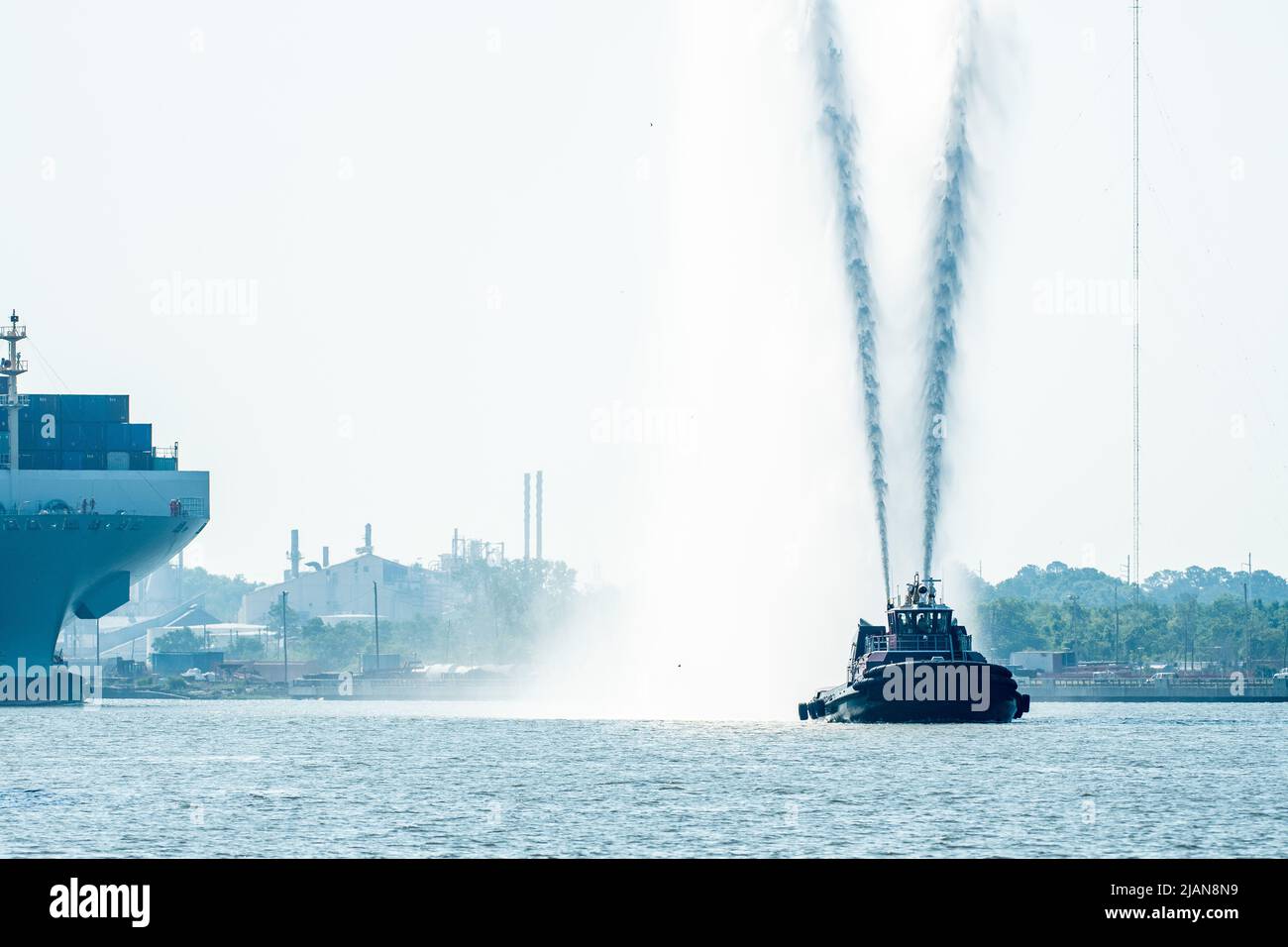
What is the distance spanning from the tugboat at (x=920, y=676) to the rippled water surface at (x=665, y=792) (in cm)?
99

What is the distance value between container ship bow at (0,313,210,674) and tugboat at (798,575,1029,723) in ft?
236

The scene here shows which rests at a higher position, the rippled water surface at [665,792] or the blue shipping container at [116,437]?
the blue shipping container at [116,437]

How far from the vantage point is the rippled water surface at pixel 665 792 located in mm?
46531

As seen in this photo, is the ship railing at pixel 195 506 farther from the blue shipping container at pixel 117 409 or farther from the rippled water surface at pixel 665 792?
the rippled water surface at pixel 665 792

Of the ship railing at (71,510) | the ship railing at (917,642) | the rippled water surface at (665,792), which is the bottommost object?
the rippled water surface at (665,792)

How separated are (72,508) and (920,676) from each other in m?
79.3

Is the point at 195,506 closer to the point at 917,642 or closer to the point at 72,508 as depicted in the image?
the point at 72,508

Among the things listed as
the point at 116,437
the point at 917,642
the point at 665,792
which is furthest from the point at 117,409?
the point at 665,792

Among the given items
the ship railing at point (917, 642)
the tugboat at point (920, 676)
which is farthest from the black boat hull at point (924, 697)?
the ship railing at point (917, 642)

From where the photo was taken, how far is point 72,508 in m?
146

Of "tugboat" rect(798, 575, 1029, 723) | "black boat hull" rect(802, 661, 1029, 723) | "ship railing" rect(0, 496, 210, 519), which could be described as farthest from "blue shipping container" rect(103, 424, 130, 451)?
"tugboat" rect(798, 575, 1029, 723)

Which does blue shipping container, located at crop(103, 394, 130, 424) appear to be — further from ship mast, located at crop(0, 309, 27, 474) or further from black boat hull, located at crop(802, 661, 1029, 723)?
black boat hull, located at crop(802, 661, 1029, 723)

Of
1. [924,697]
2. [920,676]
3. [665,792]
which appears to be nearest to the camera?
[665,792]

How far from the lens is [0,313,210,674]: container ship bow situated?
142 metres
